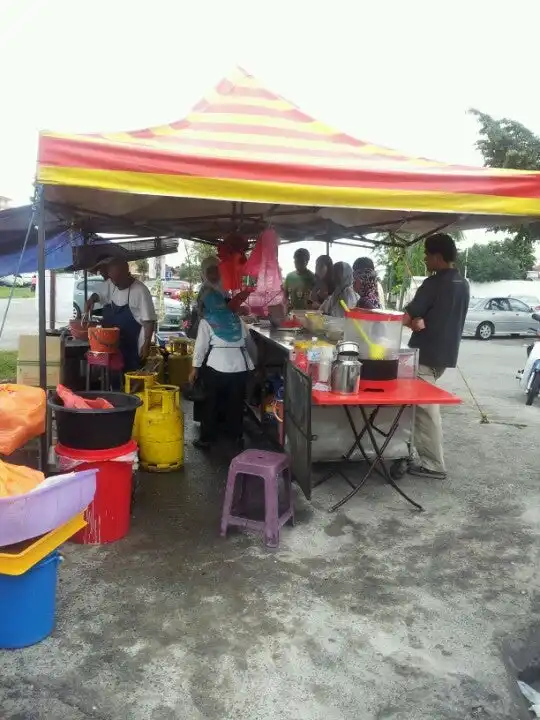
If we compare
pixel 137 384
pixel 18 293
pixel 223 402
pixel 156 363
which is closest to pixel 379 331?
pixel 223 402

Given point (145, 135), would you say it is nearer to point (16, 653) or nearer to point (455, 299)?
point (455, 299)

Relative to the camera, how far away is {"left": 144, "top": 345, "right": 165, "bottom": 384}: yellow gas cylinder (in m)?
7.19

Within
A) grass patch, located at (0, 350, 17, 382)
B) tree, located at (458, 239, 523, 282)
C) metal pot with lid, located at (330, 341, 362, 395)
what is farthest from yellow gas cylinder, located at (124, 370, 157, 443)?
tree, located at (458, 239, 523, 282)

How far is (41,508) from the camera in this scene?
2.54 meters

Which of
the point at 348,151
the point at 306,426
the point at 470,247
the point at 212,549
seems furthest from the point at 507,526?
the point at 470,247

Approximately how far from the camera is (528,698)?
2578 millimetres

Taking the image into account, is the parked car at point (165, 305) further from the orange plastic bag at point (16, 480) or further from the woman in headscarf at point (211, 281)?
the orange plastic bag at point (16, 480)

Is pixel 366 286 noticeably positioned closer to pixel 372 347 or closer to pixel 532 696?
pixel 372 347

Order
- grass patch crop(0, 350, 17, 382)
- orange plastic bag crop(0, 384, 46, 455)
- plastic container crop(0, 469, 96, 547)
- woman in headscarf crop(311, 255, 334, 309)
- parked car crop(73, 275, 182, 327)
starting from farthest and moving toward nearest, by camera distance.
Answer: parked car crop(73, 275, 182, 327) → grass patch crop(0, 350, 17, 382) → woman in headscarf crop(311, 255, 334, 309) → orange plastic bag crop(0, 384, 46, 455) → plastic container crop(0, 469, 96, 547)

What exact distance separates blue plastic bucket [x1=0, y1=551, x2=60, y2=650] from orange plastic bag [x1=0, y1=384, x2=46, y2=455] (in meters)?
0.84

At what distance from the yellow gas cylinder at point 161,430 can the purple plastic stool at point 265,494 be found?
1154 millimetres

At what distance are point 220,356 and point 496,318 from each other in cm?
1769

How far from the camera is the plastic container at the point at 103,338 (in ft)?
20.0

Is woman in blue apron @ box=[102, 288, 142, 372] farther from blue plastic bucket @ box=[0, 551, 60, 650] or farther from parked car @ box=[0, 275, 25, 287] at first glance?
blue plastic bucket @ box=[0, 551, 60, 650]
